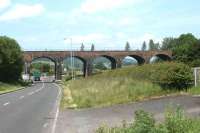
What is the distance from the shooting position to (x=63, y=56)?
499 ft

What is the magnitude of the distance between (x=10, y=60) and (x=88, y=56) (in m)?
47.2

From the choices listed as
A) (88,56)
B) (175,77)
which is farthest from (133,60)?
(175,77)

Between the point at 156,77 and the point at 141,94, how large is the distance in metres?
2.23

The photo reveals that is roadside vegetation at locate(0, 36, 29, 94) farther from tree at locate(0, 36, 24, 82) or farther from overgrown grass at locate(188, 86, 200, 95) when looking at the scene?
overgrown grass at locate(188, 86, 200, 95)

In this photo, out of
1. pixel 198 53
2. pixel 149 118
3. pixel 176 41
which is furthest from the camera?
pixel 176 41

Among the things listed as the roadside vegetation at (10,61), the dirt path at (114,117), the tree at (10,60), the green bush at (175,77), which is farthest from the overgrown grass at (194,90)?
→ the tree at (10,60)

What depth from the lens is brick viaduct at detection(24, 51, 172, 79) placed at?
146850mm

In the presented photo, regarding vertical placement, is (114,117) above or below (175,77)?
below

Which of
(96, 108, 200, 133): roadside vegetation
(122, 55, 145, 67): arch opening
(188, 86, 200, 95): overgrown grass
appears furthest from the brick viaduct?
(96, 108, 200, 133): roadside vegetation

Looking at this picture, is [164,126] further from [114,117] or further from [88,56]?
[88,56]

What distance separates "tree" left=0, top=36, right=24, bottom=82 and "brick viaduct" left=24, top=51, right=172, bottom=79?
92.6 feet

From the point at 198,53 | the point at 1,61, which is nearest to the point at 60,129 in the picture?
the point at 1,61

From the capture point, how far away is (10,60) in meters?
110

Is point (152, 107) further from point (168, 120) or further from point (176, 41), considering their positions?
point (176, 41)
